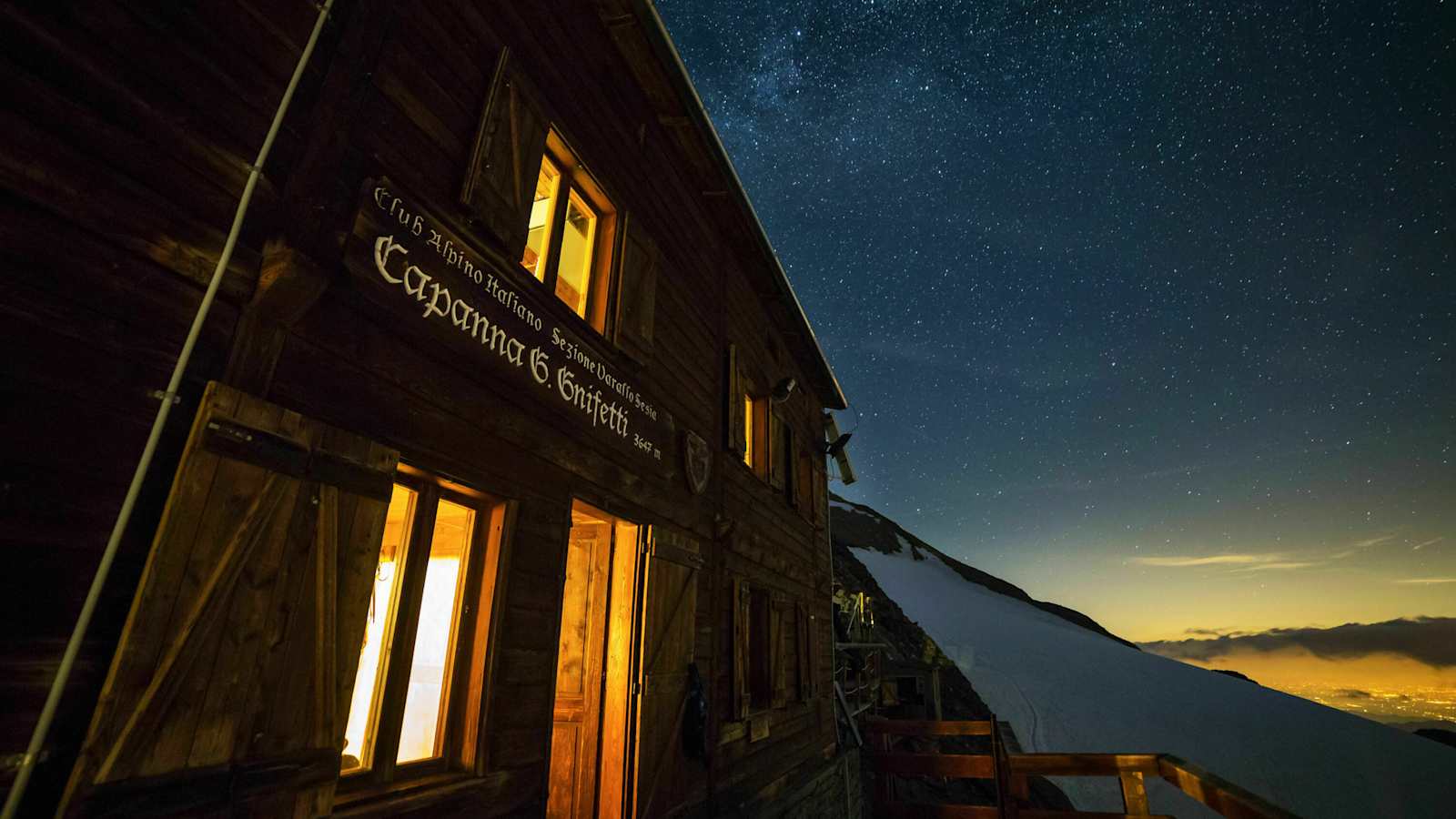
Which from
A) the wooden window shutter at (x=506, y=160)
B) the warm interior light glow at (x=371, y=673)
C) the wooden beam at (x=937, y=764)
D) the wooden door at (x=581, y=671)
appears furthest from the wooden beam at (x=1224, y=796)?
the wooden window shutter at (x=506, y=160)

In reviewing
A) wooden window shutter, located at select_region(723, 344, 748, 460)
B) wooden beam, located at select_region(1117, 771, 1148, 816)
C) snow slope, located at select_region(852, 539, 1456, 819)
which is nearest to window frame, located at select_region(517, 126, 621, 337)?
wooden window shutter, located at select_region(723, 344, 748, 460)

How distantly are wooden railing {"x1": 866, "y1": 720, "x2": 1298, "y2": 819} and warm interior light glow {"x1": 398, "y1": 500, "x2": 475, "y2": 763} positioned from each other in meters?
4.47

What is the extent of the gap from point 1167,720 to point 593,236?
83178mm

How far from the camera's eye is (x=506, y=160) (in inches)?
169

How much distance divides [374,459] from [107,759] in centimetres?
136

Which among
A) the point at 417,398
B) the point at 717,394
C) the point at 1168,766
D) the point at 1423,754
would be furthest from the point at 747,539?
the point at 1423,754

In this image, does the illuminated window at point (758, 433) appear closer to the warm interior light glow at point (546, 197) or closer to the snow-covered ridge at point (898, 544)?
the warm interior light glow at point (546, 197)

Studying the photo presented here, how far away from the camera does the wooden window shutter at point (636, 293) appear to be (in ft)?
18.3

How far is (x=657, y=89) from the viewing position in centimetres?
666

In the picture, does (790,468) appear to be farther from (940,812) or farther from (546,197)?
(546,197)

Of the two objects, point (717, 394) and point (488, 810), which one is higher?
point (717, 394)

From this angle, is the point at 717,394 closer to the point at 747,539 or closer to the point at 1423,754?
the point at 747,539

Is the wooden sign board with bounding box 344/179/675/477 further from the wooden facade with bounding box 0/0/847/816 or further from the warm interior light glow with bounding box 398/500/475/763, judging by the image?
the warm interior light glow with bounding box 398/500/475/763

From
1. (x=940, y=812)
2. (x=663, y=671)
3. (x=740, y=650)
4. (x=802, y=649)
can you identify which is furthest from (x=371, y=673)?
(x=940, y=812)
